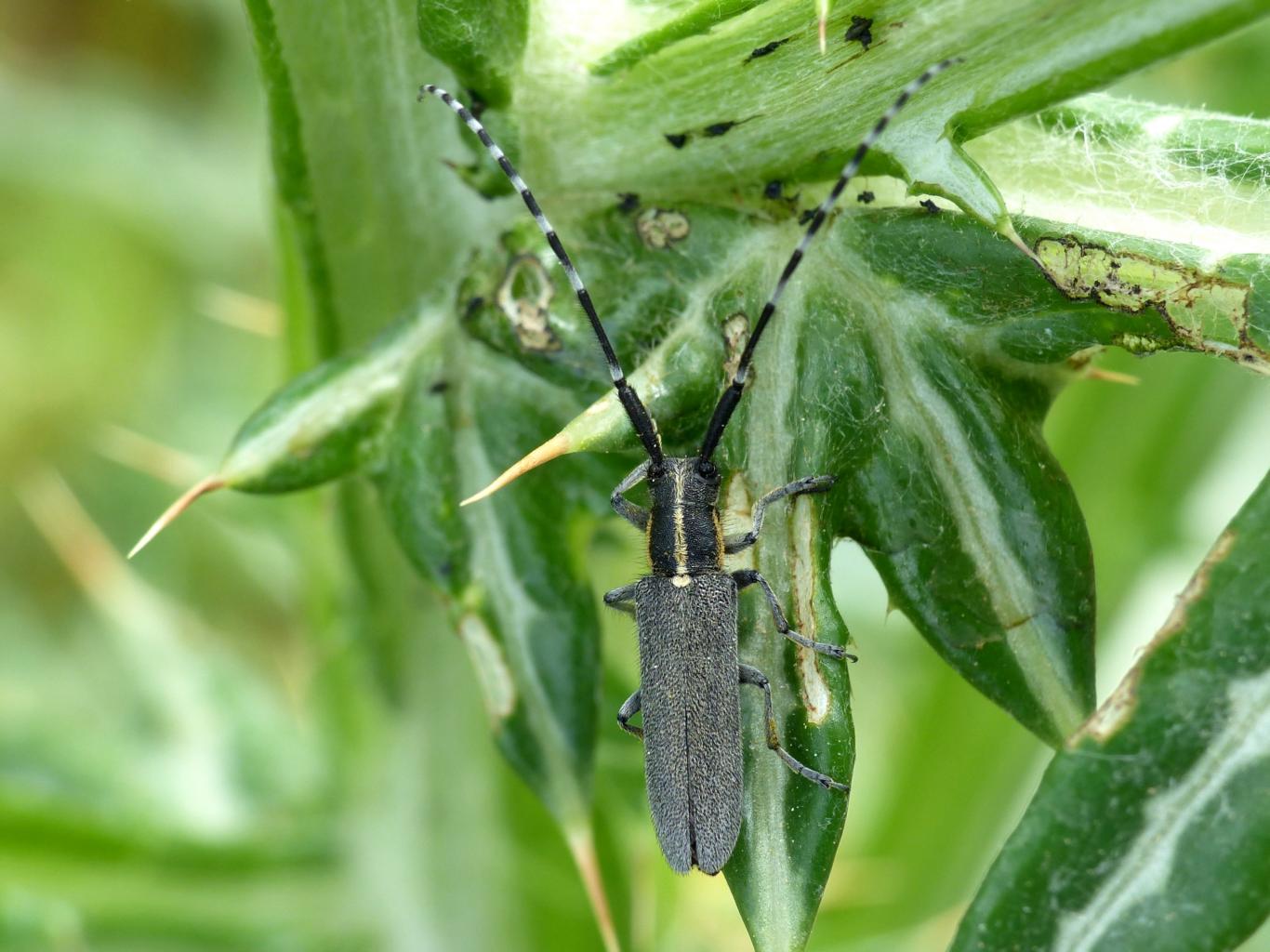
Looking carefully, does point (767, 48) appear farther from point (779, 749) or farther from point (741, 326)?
point (779, 749)

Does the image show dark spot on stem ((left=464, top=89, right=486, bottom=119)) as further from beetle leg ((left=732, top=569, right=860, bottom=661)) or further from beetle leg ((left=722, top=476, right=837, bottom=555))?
beetle leg ((left=732, top=569, right=860, bottom=661))

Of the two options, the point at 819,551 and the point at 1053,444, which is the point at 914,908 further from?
the point at 819,551

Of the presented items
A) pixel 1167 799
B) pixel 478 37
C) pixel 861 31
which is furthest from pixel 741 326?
pixel 1167 799

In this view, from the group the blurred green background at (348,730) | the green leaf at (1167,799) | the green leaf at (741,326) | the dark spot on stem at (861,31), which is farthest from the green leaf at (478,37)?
the green leaf at (1167,799)

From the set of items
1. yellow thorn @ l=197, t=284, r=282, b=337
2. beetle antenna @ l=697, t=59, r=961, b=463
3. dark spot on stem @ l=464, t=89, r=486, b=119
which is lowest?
beetle antenna @ l=697, t=59, r=961, b=463

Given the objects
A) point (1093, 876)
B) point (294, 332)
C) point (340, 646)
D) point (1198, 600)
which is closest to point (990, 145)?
point (1198, 600)

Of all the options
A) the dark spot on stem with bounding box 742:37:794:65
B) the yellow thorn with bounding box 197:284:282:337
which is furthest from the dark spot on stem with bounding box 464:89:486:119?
the yellow thorn with bounding box 197:284:282:337

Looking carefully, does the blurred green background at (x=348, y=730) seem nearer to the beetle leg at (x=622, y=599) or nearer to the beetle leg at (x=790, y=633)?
the beetle leg at (x=622, y=599)

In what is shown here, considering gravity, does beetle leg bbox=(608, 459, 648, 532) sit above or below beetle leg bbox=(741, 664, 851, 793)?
above
